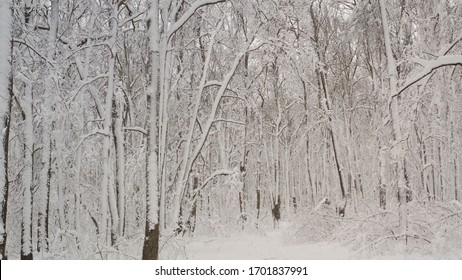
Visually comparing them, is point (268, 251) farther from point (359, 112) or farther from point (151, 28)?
point (359, 112)

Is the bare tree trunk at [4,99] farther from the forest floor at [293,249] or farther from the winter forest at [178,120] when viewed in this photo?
the forest floor at [293,249]

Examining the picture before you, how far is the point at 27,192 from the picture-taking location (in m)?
→ 8.25

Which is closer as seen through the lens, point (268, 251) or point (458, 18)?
point (268, 251)

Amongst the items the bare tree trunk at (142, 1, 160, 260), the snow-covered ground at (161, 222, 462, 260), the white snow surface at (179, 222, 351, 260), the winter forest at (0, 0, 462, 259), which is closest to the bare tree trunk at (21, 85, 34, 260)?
the winter forest at (0, 0, 462, 259)

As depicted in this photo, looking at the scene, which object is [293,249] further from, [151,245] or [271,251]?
[151,245]

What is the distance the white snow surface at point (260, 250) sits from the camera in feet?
30.6

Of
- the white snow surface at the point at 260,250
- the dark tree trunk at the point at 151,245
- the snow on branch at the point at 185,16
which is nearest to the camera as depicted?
the dark tree trunk at the point at 151,245

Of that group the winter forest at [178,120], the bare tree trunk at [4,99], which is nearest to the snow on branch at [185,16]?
the winter forest at [178,120]

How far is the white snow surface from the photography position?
9.34 metres

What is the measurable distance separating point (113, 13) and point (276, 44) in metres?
3.82

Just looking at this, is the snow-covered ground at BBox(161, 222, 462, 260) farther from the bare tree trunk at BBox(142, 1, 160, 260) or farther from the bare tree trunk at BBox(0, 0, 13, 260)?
the bare tree trunk at BBox(0, 0, 13, 260)

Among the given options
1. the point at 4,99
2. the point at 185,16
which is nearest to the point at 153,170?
the point at 4,99
